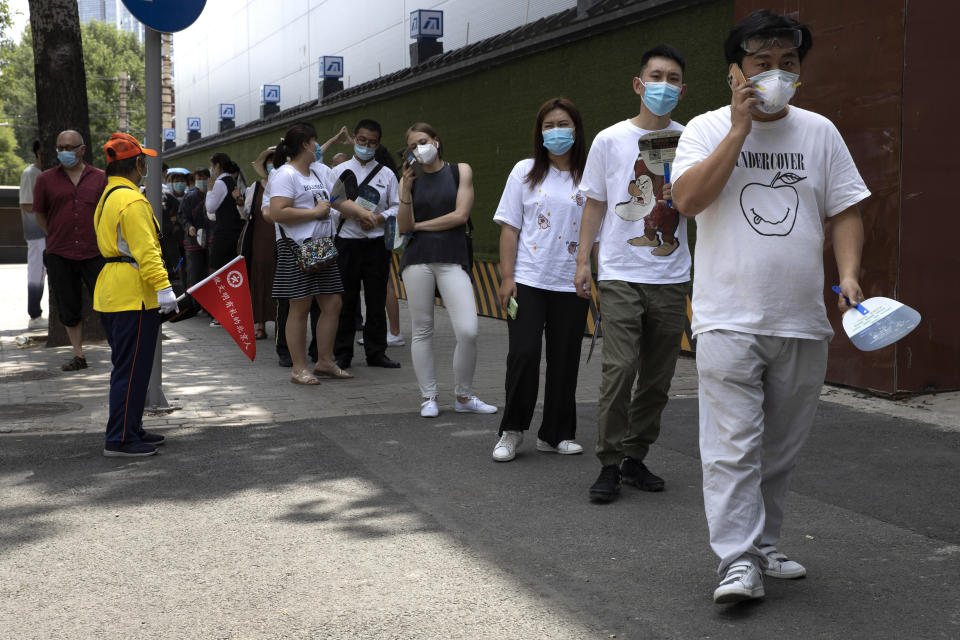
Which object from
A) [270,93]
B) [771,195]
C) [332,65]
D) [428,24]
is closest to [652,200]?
[771,195]

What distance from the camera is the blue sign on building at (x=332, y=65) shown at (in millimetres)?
23312

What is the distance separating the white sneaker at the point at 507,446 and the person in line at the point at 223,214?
7036 millimetres

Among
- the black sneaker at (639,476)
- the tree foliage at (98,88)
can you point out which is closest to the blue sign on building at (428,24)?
the black sneaker at (639,476)

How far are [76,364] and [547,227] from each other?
17.4 ft

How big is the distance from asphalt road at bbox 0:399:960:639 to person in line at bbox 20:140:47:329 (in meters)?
6.87

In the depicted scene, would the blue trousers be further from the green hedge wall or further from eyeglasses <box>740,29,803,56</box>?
the green hedge wall

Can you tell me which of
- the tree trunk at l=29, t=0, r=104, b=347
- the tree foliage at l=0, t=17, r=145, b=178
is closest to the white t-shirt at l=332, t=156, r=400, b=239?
the tree trunk at l=29, t=0, r=104, b=347

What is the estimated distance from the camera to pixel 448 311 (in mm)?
7020

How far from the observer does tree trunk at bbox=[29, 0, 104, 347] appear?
11.1 metres

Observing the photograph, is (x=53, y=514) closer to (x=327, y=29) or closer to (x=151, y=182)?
(x=151, y=182)

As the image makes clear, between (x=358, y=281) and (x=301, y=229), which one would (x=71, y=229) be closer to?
(x=301, y=229)

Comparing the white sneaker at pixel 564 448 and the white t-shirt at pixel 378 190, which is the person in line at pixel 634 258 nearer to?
the white sneaker at pixel 564 448

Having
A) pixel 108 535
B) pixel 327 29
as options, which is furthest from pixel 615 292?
pixel 327 29

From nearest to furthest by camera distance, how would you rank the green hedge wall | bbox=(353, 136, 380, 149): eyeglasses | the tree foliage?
bbox=(353, 136, 380, 149): eyeglasses < the green hedge wall < the tree foliage
